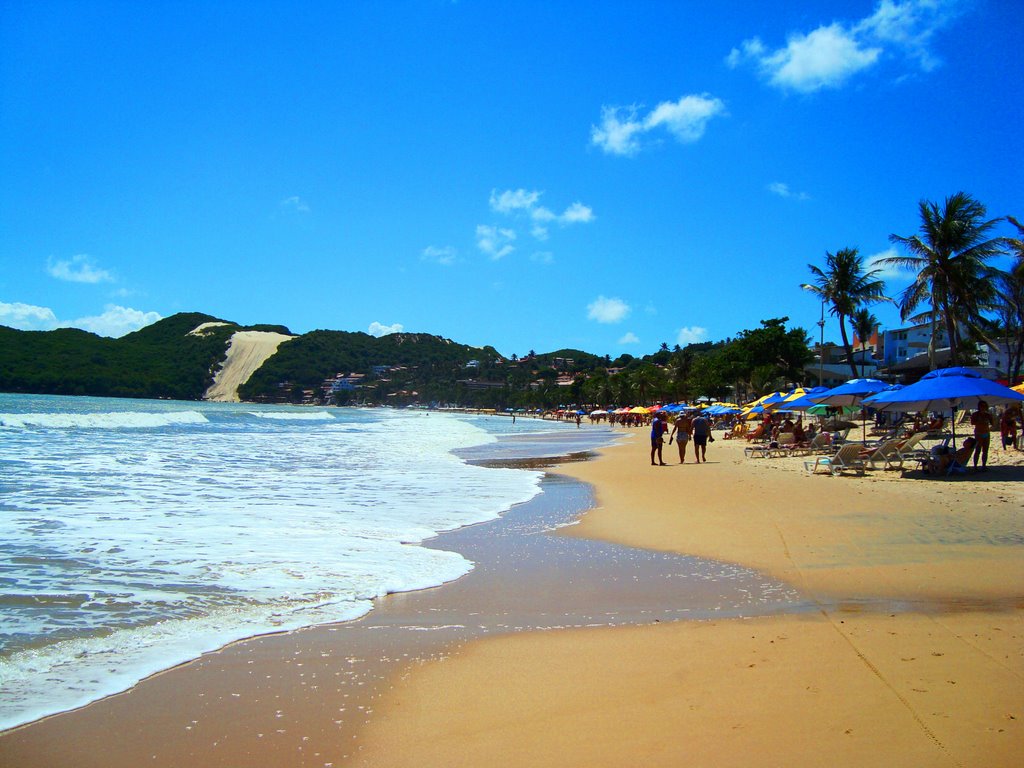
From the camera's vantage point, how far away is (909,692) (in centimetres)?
344

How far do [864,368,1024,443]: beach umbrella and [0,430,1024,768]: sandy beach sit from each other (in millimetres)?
6899

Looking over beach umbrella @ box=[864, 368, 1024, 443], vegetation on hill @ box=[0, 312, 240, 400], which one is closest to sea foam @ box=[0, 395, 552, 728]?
beach umbrella @ box=[864, 368, 1024, 443]

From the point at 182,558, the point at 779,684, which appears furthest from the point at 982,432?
the point at 182,558

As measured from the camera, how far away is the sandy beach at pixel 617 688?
300 centimetres

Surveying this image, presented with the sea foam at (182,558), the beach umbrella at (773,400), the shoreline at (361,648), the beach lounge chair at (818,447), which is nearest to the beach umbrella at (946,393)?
the beach lounge chair at (818,447)

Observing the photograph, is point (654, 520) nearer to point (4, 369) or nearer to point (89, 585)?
point (89, 585)

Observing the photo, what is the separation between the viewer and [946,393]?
1263 cm

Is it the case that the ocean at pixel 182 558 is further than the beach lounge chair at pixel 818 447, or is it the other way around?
the beach lounge chair at pixel 818 447

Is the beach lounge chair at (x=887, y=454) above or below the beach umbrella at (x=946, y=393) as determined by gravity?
below

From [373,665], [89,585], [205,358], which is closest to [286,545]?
[89,585]

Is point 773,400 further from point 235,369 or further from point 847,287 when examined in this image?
point 235,369

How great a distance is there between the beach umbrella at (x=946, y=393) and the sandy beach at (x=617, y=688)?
22.6ft

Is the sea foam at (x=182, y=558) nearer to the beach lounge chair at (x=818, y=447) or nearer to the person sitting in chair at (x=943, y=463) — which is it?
the person sitting in chair at (x=943, y=463)

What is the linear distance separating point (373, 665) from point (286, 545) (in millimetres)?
3796
